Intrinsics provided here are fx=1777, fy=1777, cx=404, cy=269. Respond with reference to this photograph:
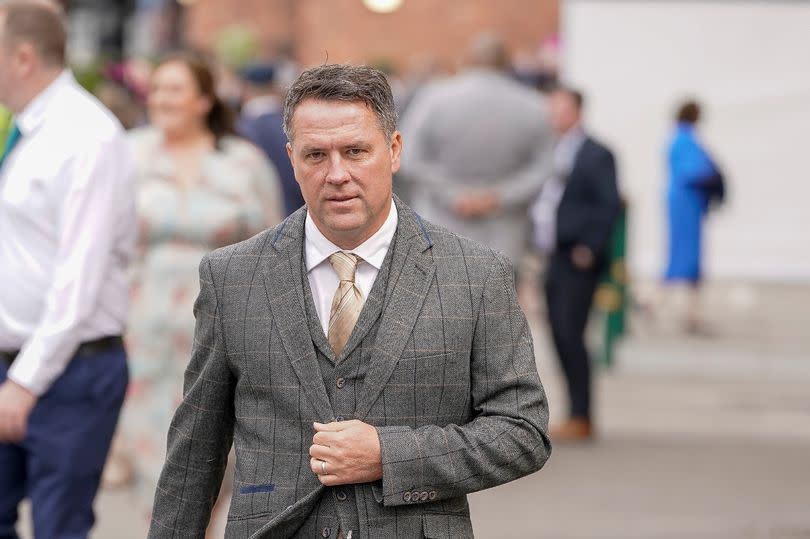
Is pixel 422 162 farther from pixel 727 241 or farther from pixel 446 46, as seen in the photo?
pixel 446 46

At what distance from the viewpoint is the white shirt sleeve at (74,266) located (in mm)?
4938

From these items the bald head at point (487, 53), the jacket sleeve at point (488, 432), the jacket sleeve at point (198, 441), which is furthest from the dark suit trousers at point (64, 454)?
the bald head at point (487, 53)

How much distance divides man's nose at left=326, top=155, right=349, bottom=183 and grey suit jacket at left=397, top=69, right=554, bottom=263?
6142mm

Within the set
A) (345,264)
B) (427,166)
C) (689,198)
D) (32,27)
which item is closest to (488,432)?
(345,264)

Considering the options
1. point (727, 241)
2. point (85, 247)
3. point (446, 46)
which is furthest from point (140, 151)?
point (446, 46)

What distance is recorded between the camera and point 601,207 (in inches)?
403

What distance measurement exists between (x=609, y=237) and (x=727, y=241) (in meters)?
7.50

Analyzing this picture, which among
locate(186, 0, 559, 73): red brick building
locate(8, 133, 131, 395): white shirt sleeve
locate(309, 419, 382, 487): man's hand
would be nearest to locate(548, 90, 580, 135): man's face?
locate(8, 133, 131, 395): white shirt sleeve

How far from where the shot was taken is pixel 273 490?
3.58 metres

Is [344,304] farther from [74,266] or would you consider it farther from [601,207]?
[601,207]

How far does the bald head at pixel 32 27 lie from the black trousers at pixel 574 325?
5.41 m

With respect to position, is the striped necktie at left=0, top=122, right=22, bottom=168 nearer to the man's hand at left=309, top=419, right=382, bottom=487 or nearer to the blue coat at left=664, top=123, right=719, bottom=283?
the man's hand at left=309, top=419, right=382, bottom=487

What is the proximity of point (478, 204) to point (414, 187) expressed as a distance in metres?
0.64

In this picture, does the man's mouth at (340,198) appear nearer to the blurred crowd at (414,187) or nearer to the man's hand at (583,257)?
the blurred crowd at (414,187)
